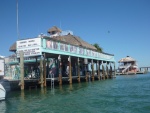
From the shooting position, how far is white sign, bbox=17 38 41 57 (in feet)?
111

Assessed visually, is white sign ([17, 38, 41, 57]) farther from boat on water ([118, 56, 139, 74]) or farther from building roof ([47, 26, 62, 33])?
boat on water ([118, 56, 139, 74])

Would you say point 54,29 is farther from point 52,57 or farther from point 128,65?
point 128,65

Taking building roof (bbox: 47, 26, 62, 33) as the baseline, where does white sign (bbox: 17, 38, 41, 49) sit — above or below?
below

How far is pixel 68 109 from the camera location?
16719mm

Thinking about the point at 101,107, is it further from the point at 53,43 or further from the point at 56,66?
the point at 56,66

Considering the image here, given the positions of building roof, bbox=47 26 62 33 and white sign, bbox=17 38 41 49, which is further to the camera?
building roof, bbox=47 26 62 33

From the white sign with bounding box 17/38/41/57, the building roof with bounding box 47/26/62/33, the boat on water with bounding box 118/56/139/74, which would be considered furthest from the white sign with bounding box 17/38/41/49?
the boat on water with bounding box 118/56/139/74

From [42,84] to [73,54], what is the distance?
1225 centimetres

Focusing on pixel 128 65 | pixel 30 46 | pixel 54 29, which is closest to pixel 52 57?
pixel 30 46

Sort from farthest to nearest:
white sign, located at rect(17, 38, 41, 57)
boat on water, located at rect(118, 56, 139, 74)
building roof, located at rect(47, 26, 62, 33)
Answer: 1. boat on water, located at rect(118, 56, 139, 74)
2. building roof, located at rect(47, 26, 62, 33)
3. white sign, located at rect(17, 38, 41, 57)

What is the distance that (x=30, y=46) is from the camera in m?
34.7

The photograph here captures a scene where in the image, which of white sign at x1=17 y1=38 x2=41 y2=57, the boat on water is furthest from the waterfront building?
the boat on water

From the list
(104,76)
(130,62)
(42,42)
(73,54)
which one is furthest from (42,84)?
(130,62)

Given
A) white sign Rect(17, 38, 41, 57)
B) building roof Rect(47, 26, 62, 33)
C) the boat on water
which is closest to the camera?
white sign Rect(17, 38, 41, 57)
